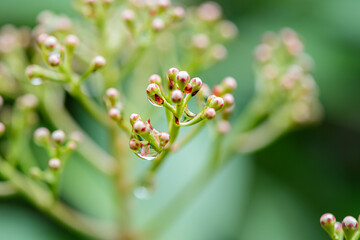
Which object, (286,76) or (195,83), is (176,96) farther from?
(286,76)

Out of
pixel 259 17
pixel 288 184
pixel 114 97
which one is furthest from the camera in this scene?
pixel 259 17

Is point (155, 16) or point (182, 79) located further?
point (155, 16)

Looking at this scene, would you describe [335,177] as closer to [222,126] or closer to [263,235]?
[263,235]

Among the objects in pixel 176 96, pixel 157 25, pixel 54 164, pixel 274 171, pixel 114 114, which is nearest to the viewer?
pixel 176 96

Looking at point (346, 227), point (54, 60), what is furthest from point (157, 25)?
point (346, 227)

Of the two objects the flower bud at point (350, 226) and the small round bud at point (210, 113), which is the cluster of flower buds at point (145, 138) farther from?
the flower bud at point (350, 226)

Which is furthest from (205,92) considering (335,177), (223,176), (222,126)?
(335,177)

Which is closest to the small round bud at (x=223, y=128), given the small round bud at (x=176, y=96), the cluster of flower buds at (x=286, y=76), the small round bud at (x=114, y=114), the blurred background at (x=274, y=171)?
the cluster of flower buds at (x=286, y=76)

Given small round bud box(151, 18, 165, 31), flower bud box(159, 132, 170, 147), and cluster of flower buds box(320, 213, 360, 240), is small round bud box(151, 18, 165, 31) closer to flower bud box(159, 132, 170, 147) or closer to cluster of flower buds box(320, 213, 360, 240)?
flower bud box(159, 132, 170, 147)
